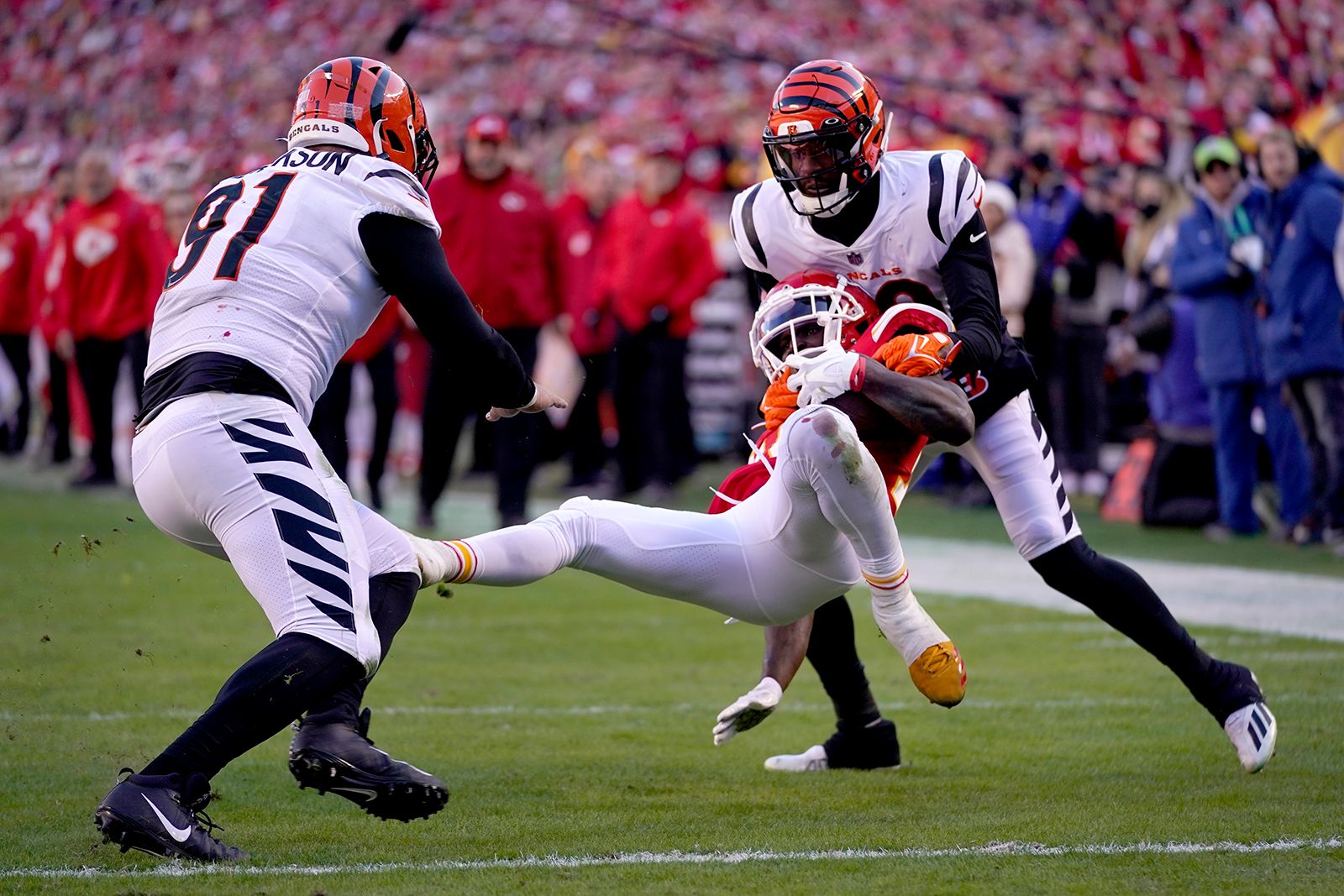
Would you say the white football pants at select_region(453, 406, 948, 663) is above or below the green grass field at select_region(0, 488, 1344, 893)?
above

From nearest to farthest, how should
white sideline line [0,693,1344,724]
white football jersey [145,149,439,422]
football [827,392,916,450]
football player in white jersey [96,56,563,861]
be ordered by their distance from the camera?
football player in white jersey [96,56,563,861]
white football jersey [145,149,439,422]
football [827,392,916,450]
white sideline line [0,693,1344,724]

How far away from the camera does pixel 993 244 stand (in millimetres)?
10000

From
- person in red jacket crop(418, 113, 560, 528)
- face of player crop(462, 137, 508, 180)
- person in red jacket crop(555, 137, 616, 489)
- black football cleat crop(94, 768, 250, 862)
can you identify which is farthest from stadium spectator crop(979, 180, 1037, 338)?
black football cleat crop(94, 768, 250, 862)

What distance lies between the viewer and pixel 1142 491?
997 cm

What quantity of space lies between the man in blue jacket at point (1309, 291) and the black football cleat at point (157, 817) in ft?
21.7

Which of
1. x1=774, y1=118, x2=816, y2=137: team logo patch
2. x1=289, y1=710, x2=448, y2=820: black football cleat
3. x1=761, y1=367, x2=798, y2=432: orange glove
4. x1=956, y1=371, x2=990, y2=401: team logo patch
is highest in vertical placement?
x1=774, y1=118, x2=816, y2=137: team logo patch

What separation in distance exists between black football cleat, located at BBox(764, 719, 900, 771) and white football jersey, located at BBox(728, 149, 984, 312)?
108 centimetres

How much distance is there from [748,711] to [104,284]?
28.8 ft

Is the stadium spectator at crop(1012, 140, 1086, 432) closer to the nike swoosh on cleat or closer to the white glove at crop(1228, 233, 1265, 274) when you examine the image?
the white glove at crop(1228, 233, 1265, 274)

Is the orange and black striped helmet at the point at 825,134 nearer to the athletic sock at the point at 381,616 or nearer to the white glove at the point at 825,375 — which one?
the white glove at the point at 825,375

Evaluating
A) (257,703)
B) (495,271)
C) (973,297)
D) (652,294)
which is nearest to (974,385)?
(973,297)

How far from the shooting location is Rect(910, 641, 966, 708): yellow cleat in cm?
391

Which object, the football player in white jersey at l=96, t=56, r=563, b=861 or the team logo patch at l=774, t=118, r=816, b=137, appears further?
the team logo patch at l=774, t=118, r=816, b=137

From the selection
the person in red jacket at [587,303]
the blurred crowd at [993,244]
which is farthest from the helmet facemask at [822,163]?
the person in red jacket at [587,303]
